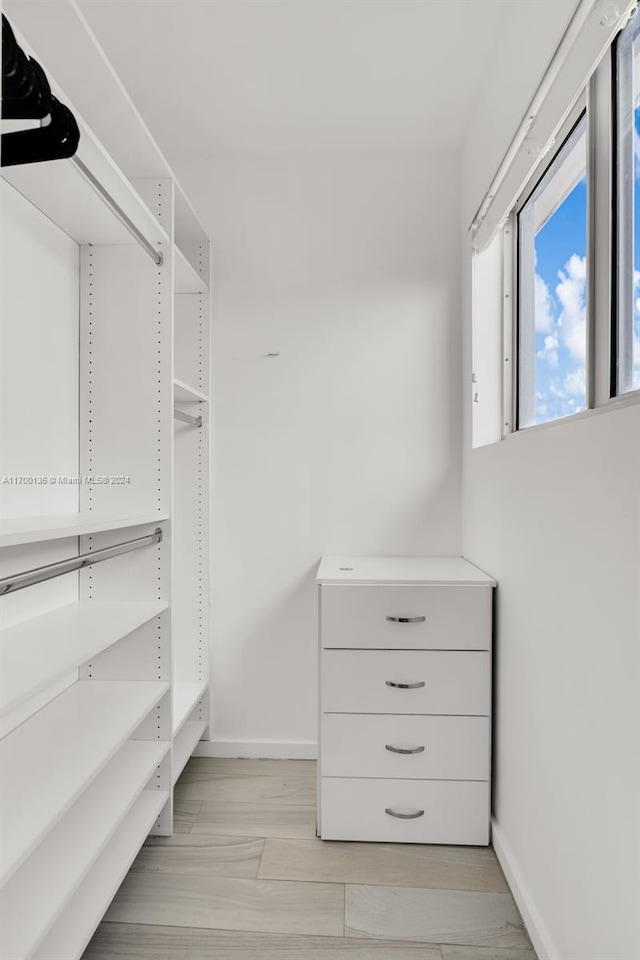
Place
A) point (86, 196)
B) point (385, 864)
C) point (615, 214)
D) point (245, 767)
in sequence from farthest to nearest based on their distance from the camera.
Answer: point (245, 767) < point (385, 864) < point (86, 196) < point (615, 214)

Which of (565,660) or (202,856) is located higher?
(565,660)

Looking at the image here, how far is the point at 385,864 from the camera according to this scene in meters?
1.76

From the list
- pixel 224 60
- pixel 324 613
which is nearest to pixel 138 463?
pixel 324 613

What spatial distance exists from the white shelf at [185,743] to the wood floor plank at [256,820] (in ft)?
0.52

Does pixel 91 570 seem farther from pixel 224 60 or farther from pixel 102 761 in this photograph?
pixel 224 60

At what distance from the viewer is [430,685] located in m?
1.87

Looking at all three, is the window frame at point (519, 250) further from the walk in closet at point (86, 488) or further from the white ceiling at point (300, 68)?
the walk in closet at point (86, 488)

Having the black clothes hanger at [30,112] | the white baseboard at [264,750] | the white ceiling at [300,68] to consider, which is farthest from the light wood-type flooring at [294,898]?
the white ceiling at [300,68]

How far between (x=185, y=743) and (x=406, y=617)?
97cm

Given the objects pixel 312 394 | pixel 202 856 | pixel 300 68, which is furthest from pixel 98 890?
pixel 300 68

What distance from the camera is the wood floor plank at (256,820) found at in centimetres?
190

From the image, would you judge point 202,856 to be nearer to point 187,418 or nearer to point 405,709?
point 405,709

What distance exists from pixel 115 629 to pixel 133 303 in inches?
37.6

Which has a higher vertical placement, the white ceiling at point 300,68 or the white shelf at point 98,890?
the white ceiling at point 300,68
